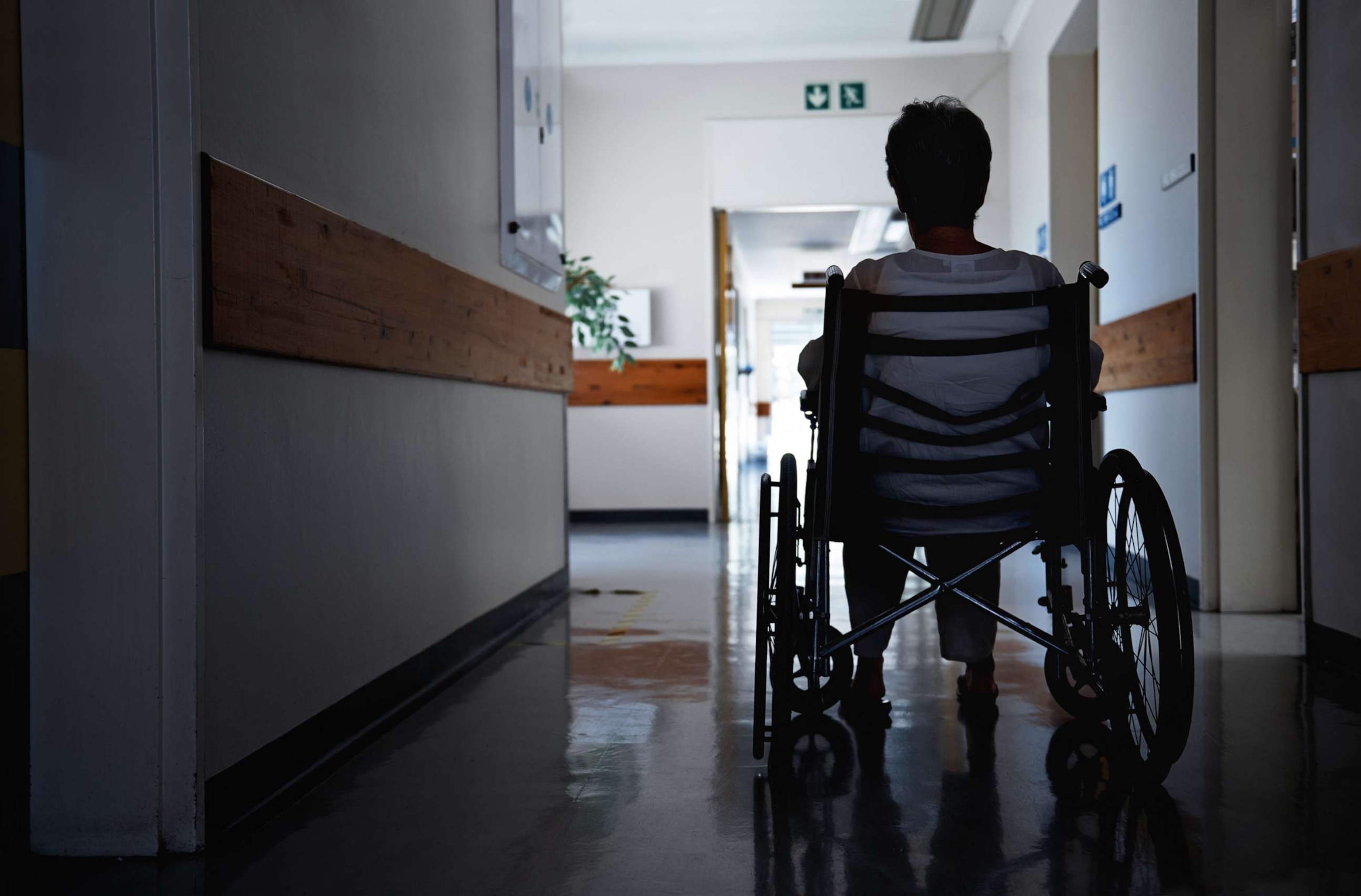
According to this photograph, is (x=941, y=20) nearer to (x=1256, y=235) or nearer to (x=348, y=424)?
(x=1256, y=235)

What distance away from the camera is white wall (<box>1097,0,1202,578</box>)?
3.84 m

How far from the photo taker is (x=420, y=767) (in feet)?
6.91

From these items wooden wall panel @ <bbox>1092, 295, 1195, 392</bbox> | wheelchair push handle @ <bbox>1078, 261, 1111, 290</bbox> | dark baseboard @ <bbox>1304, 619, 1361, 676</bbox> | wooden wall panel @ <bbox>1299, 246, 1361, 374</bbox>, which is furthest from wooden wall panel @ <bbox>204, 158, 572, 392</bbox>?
dark baseboard @ <bbox>1304, 619, 1361, 676</bbox>

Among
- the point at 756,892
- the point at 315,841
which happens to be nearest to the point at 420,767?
the point at 315,841

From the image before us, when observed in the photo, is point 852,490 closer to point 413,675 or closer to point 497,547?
point 413,675

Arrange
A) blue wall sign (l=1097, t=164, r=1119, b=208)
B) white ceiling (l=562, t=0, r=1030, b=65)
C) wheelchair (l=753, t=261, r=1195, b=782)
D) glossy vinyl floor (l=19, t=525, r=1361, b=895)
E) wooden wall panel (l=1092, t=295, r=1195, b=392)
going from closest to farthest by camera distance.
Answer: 1. glossy vinyl floor (l=19, t=525, r=1361, b=895)
2. wheelchair (l=753, t=261, r=1195, b=782)
3. wooden wall panel (l=1092, t=295, r=1195, b=392)
4. blue wall sign (l=1097, t=164, r=1119, b=208)
5. white ceiling (l=562, t=0, r=1030, b=65)

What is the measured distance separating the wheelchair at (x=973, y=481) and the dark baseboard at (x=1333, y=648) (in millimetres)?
1045

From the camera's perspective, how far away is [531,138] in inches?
150

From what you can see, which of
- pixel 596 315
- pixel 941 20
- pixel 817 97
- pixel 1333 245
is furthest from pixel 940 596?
pixel 817 97

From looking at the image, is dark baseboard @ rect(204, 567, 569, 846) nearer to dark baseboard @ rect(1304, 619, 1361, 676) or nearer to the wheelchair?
the wheelchair

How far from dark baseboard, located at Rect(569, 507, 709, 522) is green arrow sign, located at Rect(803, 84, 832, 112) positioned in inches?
108

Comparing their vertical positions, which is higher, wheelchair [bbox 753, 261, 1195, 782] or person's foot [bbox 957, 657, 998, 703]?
wheelchair [bbox 753, 261, 1195, 782]

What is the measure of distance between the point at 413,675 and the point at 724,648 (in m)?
0.95

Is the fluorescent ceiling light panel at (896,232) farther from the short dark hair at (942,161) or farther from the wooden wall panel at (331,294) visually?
the short dark hair at (942,161)
